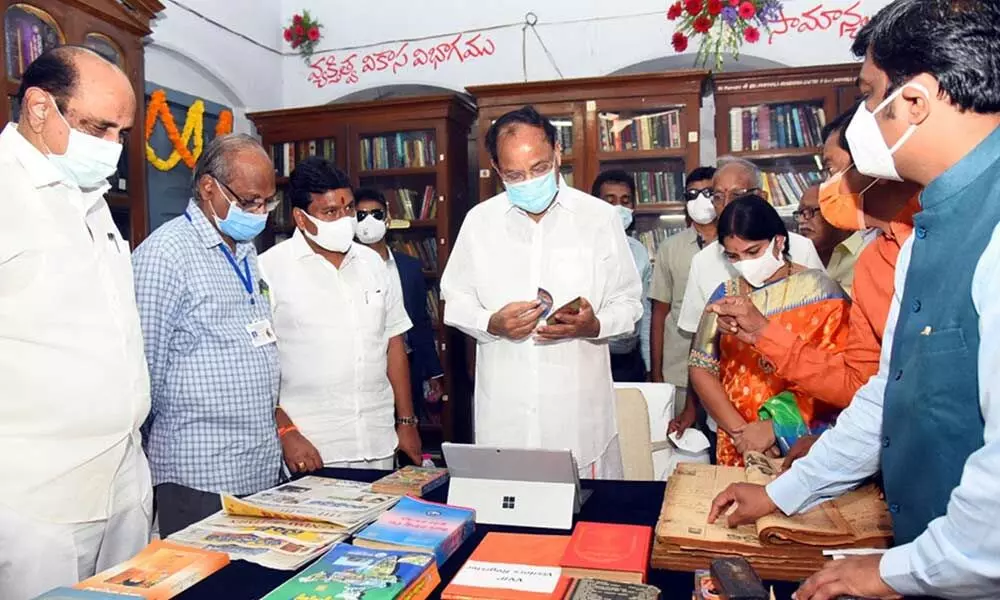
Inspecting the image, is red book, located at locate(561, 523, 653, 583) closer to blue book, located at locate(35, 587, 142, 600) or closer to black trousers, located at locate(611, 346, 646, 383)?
blue book, located at locate(35, 587, 142, 600)

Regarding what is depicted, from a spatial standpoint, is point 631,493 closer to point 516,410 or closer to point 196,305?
point 516,410

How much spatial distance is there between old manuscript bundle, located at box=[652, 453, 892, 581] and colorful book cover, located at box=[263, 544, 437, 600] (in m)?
0.39

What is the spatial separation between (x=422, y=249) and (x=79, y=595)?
4.13 meters

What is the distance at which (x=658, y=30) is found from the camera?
15.9 ft

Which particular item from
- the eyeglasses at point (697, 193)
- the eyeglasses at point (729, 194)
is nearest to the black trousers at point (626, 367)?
the eyeglasses at point (697, 193)

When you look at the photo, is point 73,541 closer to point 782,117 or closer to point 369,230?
point 369,230

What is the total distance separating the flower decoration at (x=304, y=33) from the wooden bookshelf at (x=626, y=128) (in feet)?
5.29

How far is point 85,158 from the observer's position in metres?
1.57

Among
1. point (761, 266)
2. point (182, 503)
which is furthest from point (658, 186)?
point (182, 503)

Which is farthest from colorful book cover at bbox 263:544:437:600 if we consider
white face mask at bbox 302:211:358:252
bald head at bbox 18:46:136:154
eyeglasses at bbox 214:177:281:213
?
white face mask at bbox 302:211:358:252

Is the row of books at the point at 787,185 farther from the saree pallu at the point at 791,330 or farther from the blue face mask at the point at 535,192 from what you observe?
the blue face mask at the point at 535,192

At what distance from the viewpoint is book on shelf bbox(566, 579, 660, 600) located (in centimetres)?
104

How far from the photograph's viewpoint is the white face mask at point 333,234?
8.03 ft

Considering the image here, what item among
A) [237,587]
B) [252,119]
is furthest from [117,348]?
[252,119]
